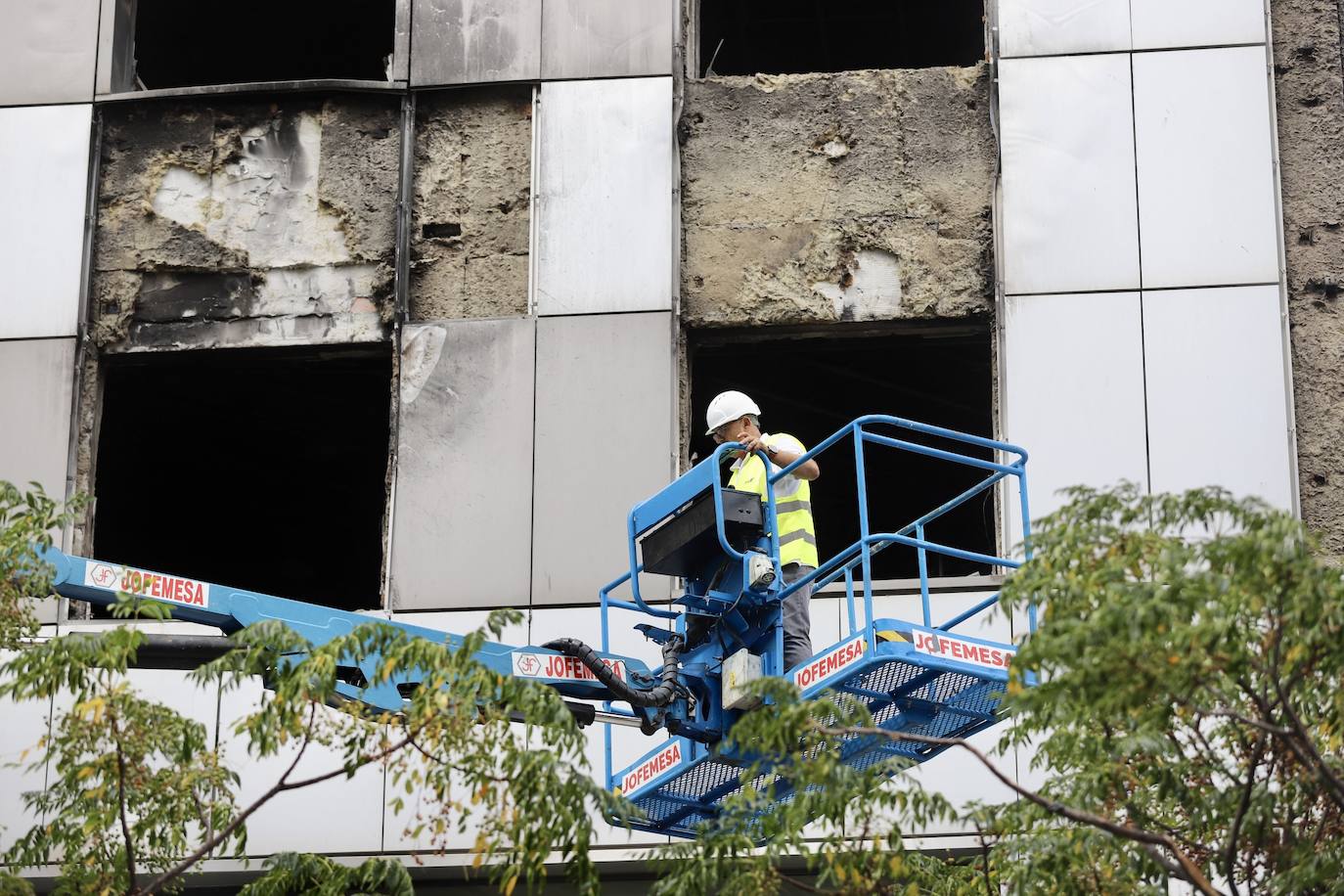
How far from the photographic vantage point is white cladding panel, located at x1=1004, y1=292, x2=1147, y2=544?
15.5m

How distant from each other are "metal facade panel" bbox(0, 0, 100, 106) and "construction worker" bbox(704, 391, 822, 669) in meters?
7.52

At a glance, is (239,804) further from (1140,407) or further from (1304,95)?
(1304,95)

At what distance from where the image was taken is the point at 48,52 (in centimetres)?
1750

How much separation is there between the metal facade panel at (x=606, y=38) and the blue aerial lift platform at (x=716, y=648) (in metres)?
5.93

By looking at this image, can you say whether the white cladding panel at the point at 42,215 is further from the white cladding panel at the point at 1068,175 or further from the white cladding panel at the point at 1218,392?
the white cladding panel at the point at 1218,392

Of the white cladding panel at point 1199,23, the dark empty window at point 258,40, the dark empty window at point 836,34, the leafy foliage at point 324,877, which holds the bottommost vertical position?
the leafy foliage at point 324,877

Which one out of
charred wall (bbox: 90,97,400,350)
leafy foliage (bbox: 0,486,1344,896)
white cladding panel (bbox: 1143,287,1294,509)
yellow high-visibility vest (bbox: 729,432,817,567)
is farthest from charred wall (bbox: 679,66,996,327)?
leafy foliage (bbox: 0,486,1344,896)

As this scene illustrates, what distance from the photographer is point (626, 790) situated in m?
12.5

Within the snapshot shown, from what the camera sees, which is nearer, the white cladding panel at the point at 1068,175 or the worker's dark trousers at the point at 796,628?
the worker's dark trousers at the point at 796,628

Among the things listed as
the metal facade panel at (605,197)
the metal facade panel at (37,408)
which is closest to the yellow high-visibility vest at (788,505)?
the metal facade panel at (605,197)

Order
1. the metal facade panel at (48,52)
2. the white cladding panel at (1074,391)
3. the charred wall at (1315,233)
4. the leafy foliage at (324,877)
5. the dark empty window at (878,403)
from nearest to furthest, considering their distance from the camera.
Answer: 1. the leafy foliage at (324,877)
2. the white cladding panel at (1074,391)
3. the charred wall at (1315,233)
4. the dark empty window at (878,403)
5. the metal facade panel at (48,52)

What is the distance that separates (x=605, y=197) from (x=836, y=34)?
21.4 feet

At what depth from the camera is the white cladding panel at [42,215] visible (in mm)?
16844

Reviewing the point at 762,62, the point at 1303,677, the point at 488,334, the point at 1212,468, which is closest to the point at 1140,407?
the point at 1212,468
